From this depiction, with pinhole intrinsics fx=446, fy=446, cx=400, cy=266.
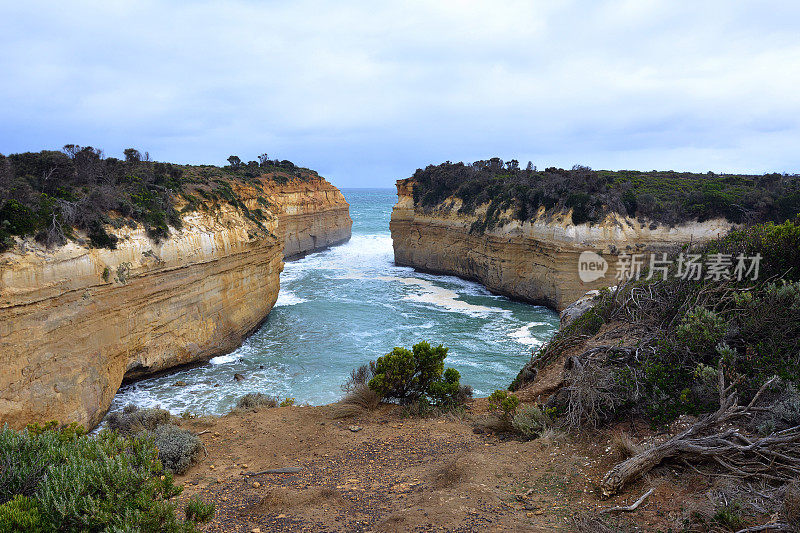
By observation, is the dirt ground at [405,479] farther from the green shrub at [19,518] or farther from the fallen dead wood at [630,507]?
A: the green shrub at [19,518]

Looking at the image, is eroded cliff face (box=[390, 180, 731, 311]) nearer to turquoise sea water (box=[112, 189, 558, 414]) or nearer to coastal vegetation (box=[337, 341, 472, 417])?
turquoise sea water (box=[112, 189, 558, 414])

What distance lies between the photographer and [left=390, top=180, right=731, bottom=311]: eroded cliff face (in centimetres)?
2142

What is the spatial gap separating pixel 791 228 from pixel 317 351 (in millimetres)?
14101

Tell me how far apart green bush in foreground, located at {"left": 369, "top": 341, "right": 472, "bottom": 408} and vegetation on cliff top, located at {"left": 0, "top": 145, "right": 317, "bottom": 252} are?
8164 mm

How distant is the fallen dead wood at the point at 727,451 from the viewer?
4.12 meters

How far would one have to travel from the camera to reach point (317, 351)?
1681cm

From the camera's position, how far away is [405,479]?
5629mm

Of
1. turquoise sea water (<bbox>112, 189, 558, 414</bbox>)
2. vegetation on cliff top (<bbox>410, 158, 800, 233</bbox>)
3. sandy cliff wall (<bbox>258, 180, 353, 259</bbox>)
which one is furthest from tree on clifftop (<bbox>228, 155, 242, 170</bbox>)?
vegetation on cliff top (<bbox>410, 158, 800, 233</bbox>)

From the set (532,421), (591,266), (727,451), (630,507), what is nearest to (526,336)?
Result: (591,266)

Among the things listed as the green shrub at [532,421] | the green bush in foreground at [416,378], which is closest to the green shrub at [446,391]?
the green bush in foreground at [416,378]

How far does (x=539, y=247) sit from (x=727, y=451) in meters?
19.7

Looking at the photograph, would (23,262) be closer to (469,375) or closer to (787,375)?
(469,375)

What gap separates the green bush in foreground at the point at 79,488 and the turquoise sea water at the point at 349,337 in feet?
27.4

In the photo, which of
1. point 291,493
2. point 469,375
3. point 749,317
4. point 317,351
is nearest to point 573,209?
point 469,375
